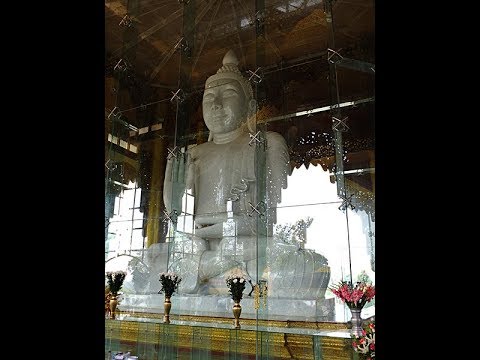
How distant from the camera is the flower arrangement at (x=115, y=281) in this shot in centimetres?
299

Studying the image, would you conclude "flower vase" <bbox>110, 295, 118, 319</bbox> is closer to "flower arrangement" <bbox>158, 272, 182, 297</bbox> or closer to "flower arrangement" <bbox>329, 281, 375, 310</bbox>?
"flower arrangement" <bbox>158, 272, 182, 297</bbox>

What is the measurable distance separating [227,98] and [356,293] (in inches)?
72.1

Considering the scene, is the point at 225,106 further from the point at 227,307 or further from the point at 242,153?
the point at 227,307

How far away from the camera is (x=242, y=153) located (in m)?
3.30

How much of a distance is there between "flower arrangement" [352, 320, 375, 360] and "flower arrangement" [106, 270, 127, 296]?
1551mm

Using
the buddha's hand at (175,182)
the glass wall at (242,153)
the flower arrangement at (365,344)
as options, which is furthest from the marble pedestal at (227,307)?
the buddha's hand at (175,182)

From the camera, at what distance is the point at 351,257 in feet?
7.48

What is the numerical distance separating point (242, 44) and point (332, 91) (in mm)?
1057

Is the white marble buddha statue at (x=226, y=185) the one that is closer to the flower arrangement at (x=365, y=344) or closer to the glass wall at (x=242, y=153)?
the glass wall at (x=242, y=153)

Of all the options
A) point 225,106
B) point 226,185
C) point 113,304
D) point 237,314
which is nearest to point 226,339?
point 237,314

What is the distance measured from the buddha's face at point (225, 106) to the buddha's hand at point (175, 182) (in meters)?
0.35
